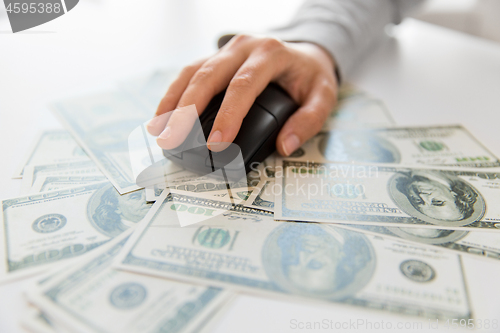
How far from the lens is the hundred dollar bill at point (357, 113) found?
2.46 ft

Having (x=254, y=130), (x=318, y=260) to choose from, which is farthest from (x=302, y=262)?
(x=254, y=130)

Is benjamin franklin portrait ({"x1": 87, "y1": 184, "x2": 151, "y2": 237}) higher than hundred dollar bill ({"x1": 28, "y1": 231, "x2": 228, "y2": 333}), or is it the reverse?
benjamin franklin portrait ({"x1": 87, "y1": 184, "x2": 151, "y2": 237})

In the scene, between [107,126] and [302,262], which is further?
[107,126]

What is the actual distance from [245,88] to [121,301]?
0.38 metres

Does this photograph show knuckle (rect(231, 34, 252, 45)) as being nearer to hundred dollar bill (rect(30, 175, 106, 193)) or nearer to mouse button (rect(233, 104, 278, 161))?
mouse button (rect(233, 104, 278, 161))

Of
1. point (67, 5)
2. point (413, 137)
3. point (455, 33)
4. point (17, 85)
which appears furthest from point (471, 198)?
point (67, 5)

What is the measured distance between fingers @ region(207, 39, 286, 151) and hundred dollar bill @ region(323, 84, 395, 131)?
18 centimetres

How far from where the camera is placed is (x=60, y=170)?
589 millimetres

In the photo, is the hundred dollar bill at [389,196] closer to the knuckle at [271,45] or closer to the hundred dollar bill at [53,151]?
the knuckle at [271,45]

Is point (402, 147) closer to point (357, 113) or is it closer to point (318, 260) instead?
point (357, 113)

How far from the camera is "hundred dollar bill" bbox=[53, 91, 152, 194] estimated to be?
59cm

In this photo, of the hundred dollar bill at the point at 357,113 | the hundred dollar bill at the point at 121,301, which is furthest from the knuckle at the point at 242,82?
the hundred dollar bill at the point at 121,301

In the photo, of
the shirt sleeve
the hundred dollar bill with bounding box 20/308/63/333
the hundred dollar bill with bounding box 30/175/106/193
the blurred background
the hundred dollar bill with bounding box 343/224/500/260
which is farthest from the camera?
the blurred background

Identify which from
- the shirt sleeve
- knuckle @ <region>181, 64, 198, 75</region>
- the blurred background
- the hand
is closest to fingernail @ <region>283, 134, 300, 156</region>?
the hand
